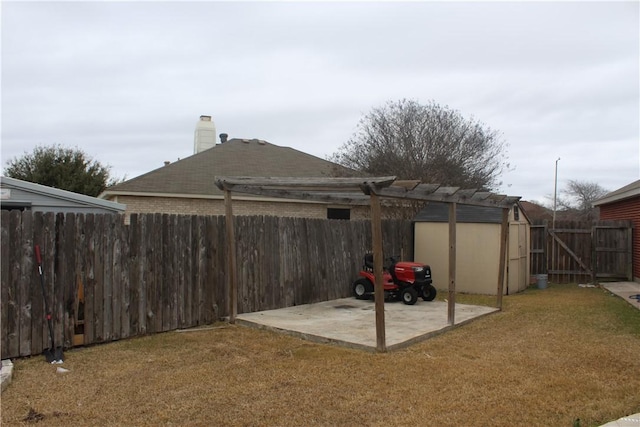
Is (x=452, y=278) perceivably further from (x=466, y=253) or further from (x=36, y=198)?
(x=36, y=198)

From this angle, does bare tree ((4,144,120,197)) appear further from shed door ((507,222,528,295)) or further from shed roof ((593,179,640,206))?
shed roof ((593,179,640,206))

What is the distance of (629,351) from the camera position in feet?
19.3

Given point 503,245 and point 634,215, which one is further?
point 634,215

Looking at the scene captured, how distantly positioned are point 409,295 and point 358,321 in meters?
2.16

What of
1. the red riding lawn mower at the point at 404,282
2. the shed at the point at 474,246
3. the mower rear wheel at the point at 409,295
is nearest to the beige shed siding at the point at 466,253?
the shed at the point at 474,246

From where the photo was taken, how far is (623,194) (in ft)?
44.3

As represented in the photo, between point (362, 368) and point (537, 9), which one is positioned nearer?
point (362, 368)

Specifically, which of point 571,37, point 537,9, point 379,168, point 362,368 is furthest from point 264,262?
point 379,168

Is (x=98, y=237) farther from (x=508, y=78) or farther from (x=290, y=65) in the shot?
(x=508, y=78)

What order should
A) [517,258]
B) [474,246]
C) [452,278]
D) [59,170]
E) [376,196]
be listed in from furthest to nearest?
[59,170] < [517,258] < [474,246] < [452,278] < [376,196]

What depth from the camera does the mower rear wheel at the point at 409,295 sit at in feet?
31.3

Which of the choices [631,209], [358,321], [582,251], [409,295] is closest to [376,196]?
[358,321]

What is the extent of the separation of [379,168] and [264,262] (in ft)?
29.7

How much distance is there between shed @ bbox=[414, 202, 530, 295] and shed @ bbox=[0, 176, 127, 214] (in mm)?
8124
